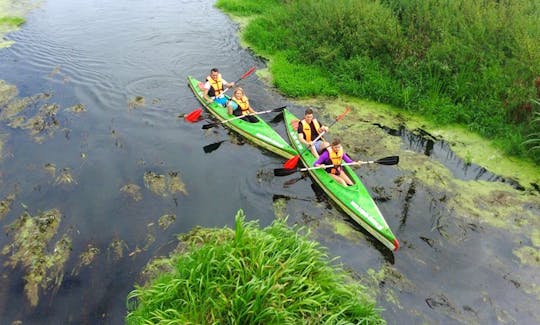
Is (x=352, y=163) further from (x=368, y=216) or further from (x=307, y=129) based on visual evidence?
(x=307, y=129)

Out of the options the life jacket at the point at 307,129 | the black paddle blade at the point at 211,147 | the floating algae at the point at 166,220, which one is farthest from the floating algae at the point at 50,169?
the life jacket at the point at 307,129

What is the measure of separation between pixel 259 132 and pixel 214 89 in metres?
2.71

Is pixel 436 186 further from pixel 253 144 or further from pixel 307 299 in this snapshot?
pixel 307 299

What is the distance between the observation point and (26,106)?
40.1 feet

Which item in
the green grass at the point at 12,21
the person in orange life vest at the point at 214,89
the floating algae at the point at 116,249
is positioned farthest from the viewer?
the green grass at the point at 12,21

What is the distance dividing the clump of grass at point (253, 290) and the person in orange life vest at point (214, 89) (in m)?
7.43

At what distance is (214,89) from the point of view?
40.6 feet

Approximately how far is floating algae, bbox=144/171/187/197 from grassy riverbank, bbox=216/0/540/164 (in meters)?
5.40

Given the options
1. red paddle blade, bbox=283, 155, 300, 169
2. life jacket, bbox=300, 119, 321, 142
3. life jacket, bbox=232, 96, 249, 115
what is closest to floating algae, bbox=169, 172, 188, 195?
red paddle blade, bbox=283, 155, 300, 169

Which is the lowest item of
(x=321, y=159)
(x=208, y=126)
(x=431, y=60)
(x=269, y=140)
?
(x=208, y=126)

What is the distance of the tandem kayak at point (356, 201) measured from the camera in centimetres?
771

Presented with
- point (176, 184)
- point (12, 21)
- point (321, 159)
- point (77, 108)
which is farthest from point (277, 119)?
point (12, 21)

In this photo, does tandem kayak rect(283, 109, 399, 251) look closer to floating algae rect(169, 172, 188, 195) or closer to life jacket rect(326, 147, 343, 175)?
life jacket rect(326, 147, 343, 175)

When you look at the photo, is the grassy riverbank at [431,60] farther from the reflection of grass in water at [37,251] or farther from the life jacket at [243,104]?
the reflection of grass in water at [37,251]
